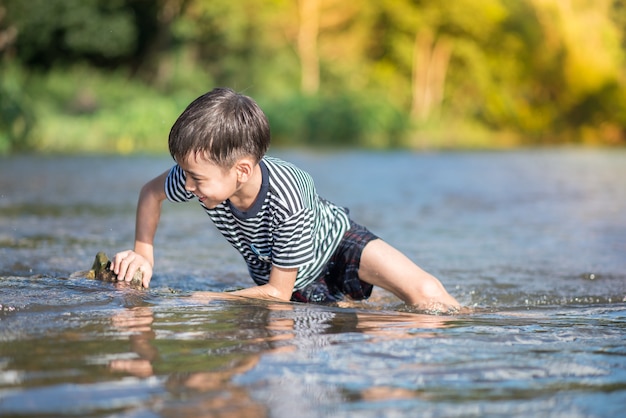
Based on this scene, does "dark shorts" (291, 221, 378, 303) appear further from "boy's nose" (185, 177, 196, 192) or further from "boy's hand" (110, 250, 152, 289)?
"boy's nose" (185, 177, 196, 192)

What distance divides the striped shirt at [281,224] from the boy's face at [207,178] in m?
0.18

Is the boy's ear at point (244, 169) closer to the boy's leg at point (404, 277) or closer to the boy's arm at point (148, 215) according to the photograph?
the boy's arm at point (148, 215)

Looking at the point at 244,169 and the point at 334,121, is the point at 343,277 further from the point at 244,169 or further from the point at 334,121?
the point at 334,121

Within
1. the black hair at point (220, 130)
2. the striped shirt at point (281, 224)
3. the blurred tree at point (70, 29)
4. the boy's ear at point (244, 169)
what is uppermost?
the blurred tree at point (70, 29)

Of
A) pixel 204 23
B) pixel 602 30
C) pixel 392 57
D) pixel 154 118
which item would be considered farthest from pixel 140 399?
pixel 602 30

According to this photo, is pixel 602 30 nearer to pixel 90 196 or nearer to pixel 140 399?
pixel 90 196

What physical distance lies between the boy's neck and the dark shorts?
0.59m

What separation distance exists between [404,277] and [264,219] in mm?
793

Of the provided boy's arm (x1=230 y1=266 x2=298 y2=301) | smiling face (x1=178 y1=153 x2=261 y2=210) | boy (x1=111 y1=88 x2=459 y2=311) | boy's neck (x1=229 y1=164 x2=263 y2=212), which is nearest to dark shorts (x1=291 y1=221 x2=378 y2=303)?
boy (x1=111 y1=88 x2=459 y2=311)

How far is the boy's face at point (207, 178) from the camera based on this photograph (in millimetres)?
3629

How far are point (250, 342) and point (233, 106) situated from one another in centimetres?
107

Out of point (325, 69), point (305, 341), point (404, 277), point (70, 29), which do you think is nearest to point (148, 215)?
point (404, 277)

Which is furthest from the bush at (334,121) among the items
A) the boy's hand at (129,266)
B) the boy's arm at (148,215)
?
the boy's hand at (129,266)

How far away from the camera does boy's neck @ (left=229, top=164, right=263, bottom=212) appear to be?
150 inches
